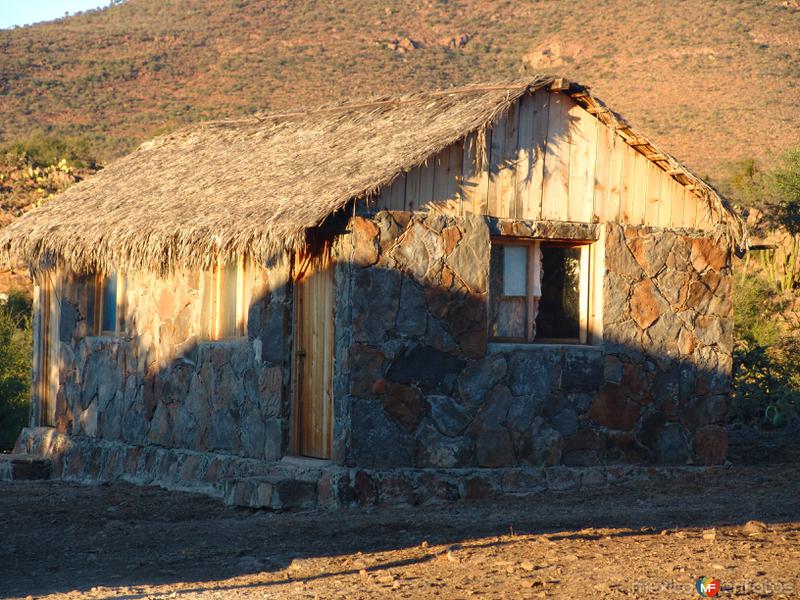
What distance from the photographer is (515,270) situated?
485 inches

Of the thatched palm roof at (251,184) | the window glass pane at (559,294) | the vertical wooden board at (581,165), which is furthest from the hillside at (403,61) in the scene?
the window glass pane at (559,294)

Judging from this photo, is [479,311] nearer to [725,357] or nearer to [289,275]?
[289,275]

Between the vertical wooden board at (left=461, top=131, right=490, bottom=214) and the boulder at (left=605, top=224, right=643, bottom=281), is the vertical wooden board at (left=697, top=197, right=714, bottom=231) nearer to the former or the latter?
the boulder at (left=605, top=224, right=643, bottom=281)

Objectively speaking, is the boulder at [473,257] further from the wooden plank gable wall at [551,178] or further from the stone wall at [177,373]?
the stone wall at [177,373]

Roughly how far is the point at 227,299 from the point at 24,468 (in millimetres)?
3741

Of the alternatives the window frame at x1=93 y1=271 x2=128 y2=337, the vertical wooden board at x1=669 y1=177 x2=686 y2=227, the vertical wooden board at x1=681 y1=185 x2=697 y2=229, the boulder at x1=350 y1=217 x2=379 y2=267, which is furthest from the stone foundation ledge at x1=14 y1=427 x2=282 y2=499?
the vertical wooden board at x1=681 y1=185 x2=697 y2=229

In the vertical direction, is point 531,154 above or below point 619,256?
above

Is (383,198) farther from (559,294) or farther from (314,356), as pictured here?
(559,294)

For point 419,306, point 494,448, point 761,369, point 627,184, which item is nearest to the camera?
point 419,306

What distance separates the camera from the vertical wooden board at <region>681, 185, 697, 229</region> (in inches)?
515

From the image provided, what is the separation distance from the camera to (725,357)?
522 inches

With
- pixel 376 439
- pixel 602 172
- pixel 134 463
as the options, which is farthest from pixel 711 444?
pixel 134 463

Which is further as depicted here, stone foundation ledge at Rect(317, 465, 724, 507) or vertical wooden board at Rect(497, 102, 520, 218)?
vertical wooden board at Rect(497, 102, 520, 218)

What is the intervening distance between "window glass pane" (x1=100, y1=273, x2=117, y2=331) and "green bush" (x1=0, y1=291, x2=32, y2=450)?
507 centimetres
